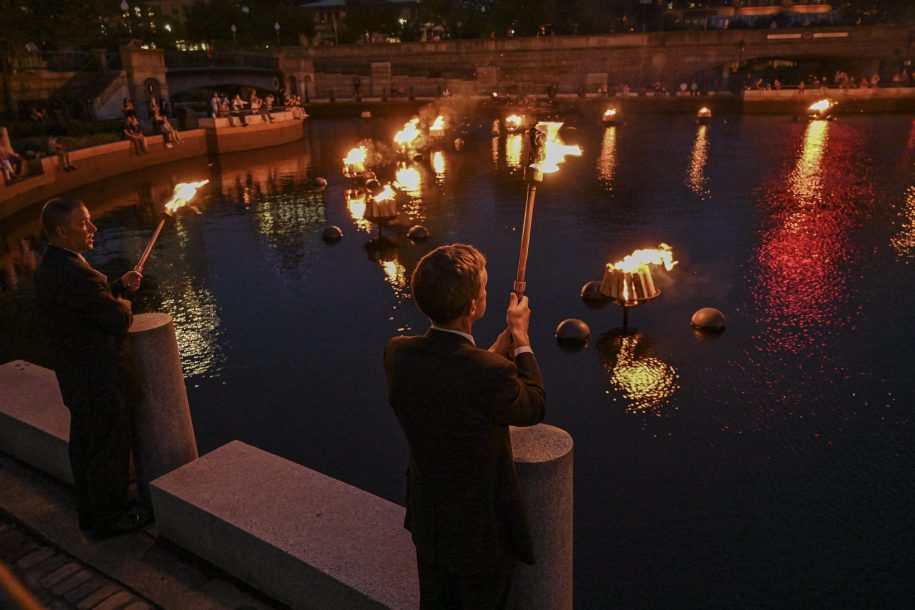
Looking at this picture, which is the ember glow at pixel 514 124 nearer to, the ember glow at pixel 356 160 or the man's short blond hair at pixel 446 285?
the ember glow at pixel 356 160

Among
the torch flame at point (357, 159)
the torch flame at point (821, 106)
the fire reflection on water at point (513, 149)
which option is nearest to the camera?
the torch flame at point (357, 159)

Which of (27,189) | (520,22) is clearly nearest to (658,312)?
(27,189)

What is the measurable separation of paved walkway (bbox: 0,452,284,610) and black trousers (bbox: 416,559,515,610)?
1.71 m

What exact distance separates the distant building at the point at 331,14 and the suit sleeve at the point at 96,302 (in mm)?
101958

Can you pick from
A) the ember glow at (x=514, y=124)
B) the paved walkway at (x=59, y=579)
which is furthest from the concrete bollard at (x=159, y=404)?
the ember glow at (x=514, y=124)

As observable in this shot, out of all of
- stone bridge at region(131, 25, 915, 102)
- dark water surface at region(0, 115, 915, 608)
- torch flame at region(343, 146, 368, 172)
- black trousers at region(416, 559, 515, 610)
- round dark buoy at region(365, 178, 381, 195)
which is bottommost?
dark water surface at region(0, 115, 915, 608)

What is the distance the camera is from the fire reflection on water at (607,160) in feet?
79.8

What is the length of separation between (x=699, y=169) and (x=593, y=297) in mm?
16551

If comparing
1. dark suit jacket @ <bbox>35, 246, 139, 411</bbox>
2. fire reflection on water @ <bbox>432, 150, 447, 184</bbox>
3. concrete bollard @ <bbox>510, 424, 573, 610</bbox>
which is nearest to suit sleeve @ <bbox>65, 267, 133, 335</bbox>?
dark suit jacket @ <bbox>35, 246, 139, 411</bbox>

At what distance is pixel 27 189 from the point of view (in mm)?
21672

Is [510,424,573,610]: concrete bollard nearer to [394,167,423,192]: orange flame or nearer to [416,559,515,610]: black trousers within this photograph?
[416,559,515,610]: black trousers

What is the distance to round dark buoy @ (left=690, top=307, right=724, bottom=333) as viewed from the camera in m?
10.4

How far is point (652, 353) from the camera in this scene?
9812mm

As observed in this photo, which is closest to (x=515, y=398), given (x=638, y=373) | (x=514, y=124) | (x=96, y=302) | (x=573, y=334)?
(x=96, y=302)
